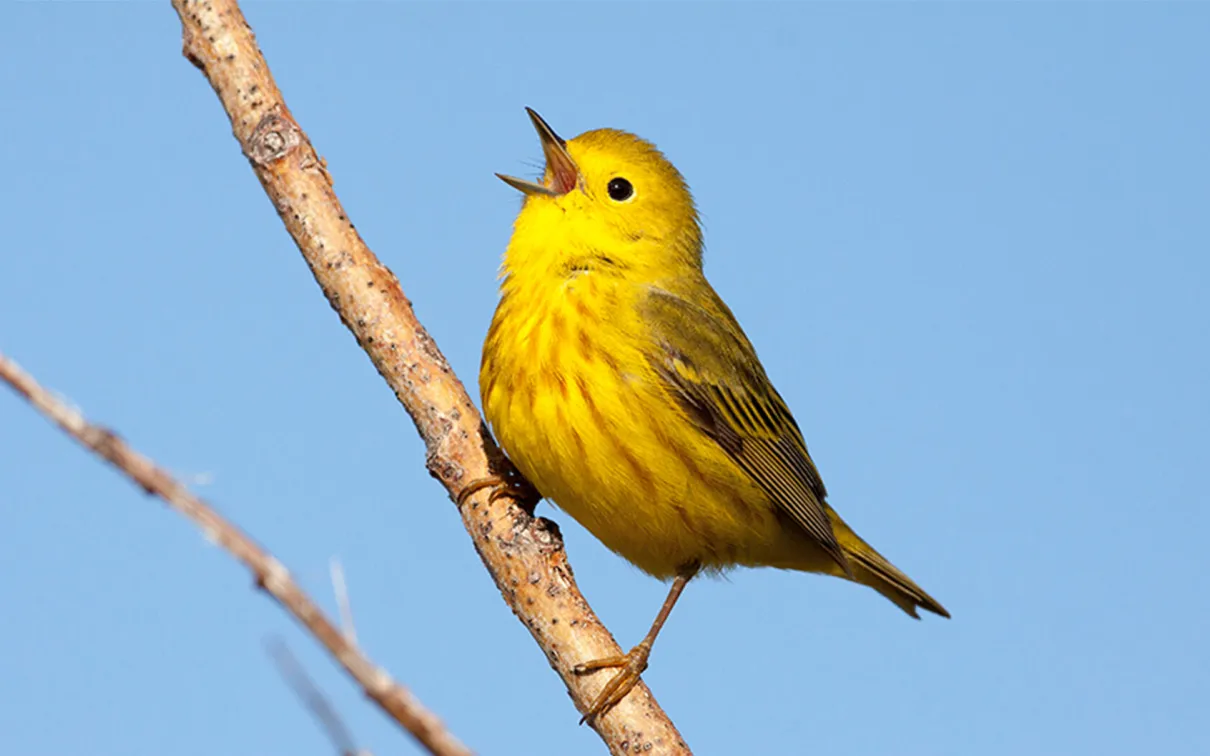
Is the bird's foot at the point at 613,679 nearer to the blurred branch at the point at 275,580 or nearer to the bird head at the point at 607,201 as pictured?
the bird head at the point at 607,201

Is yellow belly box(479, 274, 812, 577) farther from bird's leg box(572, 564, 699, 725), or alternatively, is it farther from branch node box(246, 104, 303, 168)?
branch node box(246, 104, 303, 168)

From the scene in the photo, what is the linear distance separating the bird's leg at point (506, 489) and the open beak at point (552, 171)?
1.39 meters

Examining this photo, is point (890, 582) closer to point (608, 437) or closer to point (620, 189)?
point (608, 437)

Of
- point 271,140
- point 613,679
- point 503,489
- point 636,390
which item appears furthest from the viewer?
point 636,390

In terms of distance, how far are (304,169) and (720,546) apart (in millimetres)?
2365

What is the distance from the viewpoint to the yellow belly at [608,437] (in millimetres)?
5031

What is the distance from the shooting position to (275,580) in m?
1.66

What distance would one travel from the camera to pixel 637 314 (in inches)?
216

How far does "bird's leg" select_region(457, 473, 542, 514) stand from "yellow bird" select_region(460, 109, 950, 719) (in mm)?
18

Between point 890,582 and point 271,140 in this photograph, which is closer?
point 271,140

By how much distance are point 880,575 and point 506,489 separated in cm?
243

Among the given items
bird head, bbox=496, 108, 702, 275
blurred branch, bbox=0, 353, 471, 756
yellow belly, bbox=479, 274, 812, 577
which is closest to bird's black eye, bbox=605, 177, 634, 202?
bird head, bbox=496, 108, 702, 275

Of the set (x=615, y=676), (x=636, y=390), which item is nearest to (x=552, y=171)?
(x=636, y=390)

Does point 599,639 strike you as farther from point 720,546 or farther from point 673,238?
point 673,238
